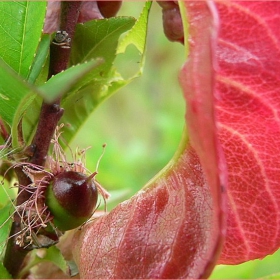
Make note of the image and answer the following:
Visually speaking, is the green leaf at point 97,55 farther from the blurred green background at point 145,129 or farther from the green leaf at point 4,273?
the green leaf at point 4,273

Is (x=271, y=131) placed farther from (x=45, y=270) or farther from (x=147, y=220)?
(x=45, y=270)

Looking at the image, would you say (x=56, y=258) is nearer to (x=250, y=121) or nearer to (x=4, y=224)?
(x=4, y=224)

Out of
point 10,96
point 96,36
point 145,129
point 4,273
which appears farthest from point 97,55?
point 145,129

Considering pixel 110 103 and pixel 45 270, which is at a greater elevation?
pixel 45 270

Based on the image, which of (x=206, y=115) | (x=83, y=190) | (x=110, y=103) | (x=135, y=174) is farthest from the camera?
(x=110, y=103)

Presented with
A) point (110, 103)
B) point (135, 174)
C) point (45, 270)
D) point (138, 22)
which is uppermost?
point (138, 22)

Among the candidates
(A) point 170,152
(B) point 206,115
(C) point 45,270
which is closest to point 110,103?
(A) point 170,152

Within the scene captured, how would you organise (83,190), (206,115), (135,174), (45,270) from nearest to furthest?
(206,115), (83,190), (45,270), (135,174)
